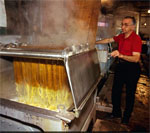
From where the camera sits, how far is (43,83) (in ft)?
4.76

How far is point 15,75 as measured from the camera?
1592 mm

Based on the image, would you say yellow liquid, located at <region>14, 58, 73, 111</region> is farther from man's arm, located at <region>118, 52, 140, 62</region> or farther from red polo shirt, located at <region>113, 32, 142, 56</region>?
red polo shirt, located at <region>113, 32, 142, 56</region>

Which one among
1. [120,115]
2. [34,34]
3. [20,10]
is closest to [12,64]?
[34,34]

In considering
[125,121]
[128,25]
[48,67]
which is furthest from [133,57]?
[48,67]

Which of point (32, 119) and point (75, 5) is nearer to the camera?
point (32, 119)

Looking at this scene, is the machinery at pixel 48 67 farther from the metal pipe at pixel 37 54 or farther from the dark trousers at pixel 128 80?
the dark trousers at pixel 128 80

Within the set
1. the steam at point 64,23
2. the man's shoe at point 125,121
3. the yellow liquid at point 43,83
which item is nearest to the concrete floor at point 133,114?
the man's shoe at point 125,121

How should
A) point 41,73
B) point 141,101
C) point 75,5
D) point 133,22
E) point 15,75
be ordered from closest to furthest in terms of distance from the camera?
point 41,73 < point 15,75 < point 75,5 < point 133,22 < point 141,101

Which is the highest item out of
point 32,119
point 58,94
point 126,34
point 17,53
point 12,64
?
point 126,34

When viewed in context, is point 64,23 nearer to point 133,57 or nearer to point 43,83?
point 43,83

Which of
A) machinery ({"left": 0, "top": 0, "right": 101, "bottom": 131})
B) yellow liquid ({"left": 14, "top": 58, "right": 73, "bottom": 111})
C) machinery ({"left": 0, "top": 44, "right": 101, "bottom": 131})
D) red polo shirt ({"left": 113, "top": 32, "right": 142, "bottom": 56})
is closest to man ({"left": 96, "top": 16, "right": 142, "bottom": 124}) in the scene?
red polo shirt ({"left": 113, "top": 32, "right": 142, "bottom": 56})

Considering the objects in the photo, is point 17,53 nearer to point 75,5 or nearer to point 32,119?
point 32,119

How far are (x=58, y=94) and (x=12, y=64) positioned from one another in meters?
0.69

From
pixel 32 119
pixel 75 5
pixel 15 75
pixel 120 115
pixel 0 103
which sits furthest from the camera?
pixel 120 115
